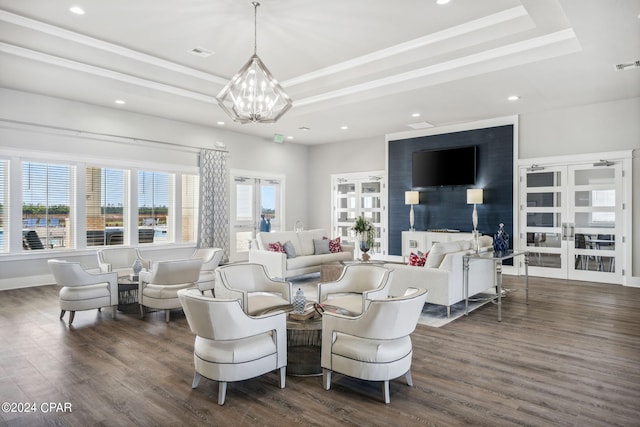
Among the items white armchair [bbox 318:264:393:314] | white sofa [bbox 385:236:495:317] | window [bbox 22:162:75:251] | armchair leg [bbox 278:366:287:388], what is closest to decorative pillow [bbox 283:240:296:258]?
white sofa [bbox 385:236:495:317]

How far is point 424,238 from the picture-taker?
8.77m

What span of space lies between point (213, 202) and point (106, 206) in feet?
7.25

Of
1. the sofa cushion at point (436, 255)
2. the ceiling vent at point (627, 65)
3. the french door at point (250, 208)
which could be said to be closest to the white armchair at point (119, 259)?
the french door at point (250, 208)

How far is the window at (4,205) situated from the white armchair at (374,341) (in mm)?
6231

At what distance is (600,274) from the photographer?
7164mm

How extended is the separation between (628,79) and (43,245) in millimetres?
9649

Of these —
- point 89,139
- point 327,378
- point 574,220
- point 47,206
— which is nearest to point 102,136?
point 89,139

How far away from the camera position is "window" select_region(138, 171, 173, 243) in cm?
809

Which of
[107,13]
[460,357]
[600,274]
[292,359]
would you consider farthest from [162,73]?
[600,274]

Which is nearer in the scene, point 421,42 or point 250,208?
point 421,42

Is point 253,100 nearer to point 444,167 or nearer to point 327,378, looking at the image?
point 327,378

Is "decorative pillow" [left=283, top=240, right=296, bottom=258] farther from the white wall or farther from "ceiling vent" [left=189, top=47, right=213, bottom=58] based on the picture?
"ceiling vent" [left=189, top=47, right=213, bottom=58]

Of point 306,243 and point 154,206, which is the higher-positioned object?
point 154,206

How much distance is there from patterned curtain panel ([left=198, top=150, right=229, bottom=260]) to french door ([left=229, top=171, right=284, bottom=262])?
1.20 ft
